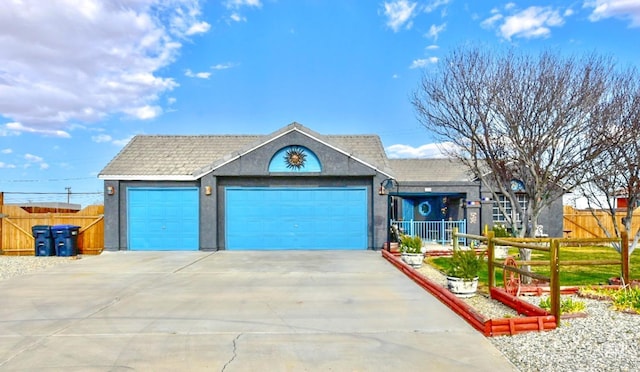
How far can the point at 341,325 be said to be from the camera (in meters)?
6.38

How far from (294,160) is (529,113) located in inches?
347

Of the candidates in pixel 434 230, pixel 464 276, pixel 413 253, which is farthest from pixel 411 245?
pixel 434 230

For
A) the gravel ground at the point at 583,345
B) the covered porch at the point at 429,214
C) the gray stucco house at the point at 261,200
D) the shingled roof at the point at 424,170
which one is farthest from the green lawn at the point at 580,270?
the shingled roof at the point at 424,170

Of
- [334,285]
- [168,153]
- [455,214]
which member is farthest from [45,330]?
[455,214]

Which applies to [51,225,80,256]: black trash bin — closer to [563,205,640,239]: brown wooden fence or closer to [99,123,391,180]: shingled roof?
[99,123,391,180]: shingled roof

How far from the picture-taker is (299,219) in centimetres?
1616

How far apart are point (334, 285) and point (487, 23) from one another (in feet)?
24.1

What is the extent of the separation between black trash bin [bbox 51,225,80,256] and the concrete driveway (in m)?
4.16

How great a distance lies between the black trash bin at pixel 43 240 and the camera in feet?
49.2

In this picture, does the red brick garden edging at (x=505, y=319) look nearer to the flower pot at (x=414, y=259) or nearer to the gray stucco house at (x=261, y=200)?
the flower pot at (x=414, y=259)

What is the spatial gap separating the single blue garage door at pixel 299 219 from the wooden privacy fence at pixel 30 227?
4953 mm

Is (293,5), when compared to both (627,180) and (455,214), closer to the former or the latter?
(627,180)

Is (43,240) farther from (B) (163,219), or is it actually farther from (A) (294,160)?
(A) (294,160)

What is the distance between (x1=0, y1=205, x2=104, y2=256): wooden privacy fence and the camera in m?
15.8
